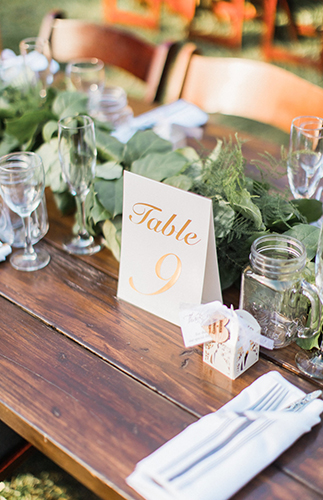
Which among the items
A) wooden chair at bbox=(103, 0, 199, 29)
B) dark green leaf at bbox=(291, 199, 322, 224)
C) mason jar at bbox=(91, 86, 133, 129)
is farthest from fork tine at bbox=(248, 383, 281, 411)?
wooden chair at bbox=(103, 0, 199, 29)

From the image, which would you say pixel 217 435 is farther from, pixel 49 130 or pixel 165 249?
pixel 49 130

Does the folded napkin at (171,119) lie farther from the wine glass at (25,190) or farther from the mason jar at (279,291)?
the mason jar at (279,291)

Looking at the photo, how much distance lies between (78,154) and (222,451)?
581 millimetres

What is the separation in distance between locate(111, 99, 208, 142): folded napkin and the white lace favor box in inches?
30.0

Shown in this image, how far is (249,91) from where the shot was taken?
5.44 ft

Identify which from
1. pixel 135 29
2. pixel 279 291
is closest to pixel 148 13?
pixel 135 29

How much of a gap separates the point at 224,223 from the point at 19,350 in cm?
38

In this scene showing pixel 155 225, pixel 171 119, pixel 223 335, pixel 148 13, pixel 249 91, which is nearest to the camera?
pixel 223 335

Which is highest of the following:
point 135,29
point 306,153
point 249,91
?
point 306,153

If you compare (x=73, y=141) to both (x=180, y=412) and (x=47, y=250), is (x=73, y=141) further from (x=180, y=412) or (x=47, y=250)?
(x=180, y=412)

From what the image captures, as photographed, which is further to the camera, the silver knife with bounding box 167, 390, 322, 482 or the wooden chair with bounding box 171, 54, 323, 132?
the wooden chair with bounding box 171, 54, 323, 132

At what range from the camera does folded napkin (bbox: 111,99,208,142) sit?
4.67 feet

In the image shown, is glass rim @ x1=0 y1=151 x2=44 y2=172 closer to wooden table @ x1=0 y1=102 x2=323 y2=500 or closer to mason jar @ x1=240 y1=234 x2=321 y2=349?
wooden table @ x1=0 y1=102 x2=323 y2=500

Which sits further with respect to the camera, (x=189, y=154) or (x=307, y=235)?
(x=189, y=154)
